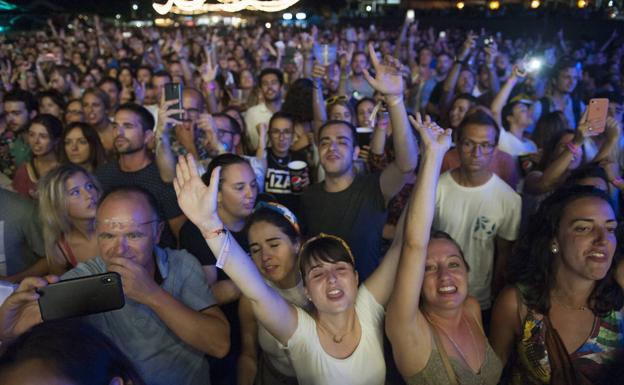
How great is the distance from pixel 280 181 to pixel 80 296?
7.59ft

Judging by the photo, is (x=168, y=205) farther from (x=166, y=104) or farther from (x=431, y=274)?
(x=431, y=274)

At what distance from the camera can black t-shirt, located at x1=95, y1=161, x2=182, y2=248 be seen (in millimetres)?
3053

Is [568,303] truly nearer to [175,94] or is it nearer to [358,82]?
[175,94]

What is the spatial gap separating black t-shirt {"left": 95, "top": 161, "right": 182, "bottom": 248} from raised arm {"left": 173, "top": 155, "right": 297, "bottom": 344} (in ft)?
4.79

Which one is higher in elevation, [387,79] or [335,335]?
[387,79]

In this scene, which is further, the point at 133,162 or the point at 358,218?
the point at 133,162

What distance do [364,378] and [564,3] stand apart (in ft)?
72.4

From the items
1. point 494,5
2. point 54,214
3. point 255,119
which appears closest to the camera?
point 54,214

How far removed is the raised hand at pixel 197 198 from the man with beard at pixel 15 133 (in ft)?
10.7

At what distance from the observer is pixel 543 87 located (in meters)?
6.09

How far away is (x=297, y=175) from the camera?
349cm

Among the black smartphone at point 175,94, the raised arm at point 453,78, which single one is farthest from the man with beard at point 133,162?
the raised arm at point 453,78

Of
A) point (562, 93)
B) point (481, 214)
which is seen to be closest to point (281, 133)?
point (481, 214)

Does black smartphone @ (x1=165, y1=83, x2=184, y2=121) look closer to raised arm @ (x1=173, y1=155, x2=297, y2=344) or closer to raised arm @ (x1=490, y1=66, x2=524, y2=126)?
raised arm @ (x1=173, y1=155, x2=297, y2=344)
